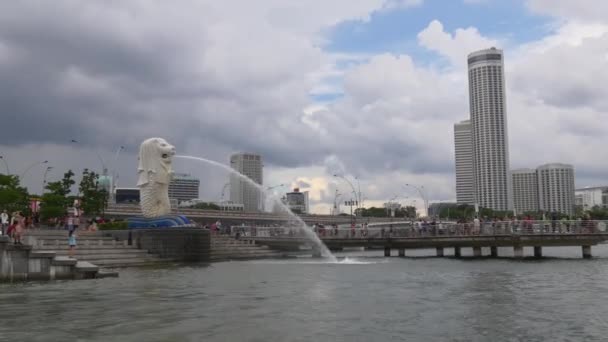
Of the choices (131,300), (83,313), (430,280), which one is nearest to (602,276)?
(430,280)

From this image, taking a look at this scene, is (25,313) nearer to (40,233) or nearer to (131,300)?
(131,300)

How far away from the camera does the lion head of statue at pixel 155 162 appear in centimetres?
5097

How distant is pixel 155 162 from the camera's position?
51.1 meters

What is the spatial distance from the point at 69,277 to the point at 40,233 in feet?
44.0

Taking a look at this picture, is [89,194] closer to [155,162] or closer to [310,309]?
[155,162]

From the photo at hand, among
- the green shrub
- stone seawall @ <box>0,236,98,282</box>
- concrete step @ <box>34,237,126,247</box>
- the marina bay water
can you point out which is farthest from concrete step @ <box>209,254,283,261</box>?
stone seawall @ <box>0,236,98,282</box>

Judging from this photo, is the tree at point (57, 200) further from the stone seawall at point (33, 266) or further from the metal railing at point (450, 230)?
the stone seawall at point (33, 266)

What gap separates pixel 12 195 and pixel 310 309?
5491 cm

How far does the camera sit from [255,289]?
27672 mm

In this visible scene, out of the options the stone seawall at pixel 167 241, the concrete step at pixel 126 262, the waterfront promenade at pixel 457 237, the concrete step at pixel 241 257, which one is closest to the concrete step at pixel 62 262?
the concrete step at pixel 126 262

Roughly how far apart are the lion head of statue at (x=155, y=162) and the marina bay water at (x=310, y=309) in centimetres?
1872

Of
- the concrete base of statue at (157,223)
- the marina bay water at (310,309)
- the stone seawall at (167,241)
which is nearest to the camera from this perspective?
the marina bay water at (310,309)

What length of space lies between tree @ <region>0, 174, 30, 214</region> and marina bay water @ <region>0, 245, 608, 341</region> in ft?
132

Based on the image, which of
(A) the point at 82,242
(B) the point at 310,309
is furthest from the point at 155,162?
(B) the point at 310,309
